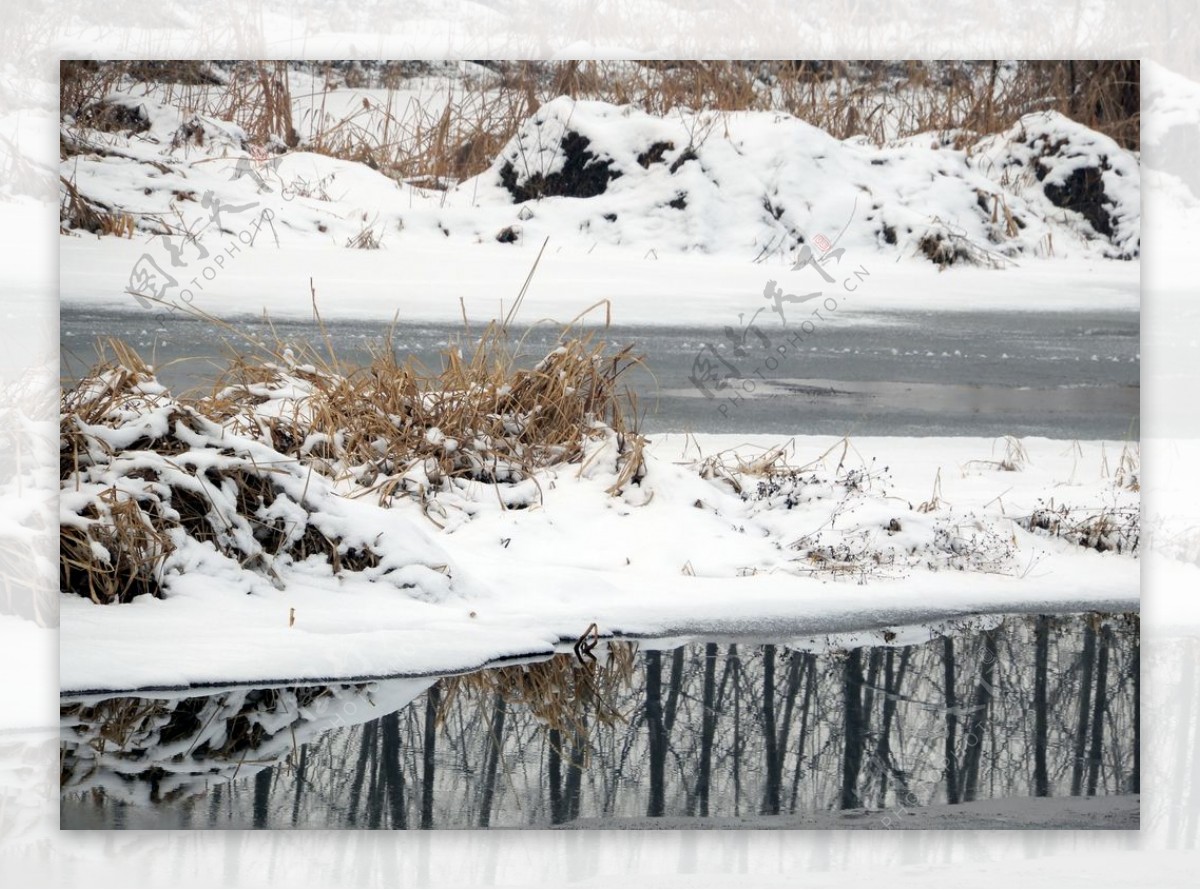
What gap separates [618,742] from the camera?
10.3ft

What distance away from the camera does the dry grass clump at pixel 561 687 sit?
3.16 meters

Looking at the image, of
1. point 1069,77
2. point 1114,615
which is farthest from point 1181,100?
Result: point 1114,615

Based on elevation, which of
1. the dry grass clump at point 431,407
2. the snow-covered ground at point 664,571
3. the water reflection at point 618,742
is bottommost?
the water reflection at point 618,742

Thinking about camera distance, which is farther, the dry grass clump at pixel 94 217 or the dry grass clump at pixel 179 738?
the dry grass clump at pixel 94 217

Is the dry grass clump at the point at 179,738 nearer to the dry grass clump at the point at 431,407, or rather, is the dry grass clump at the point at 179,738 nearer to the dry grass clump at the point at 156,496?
the dry grass clump at the point at 156,496

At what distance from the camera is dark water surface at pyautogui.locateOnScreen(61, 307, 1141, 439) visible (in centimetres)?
345

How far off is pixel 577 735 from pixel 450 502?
0.66 m

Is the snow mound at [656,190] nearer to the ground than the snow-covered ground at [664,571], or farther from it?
farther from it

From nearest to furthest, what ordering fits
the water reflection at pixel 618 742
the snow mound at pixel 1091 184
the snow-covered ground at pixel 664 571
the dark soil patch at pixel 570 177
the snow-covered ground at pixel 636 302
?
1. the water reflection at pixel 618 742
2. the snow-covered ground at pixel 664 571
3. the snow-covered ground at pixel 636 302
4. the snow mound at pixel 1091 184
5. the dark soil patch at pixel 570 177

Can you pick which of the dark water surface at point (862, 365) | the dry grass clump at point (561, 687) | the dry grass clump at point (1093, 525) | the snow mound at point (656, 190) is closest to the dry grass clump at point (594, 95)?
the snow mound at point (656, 190)

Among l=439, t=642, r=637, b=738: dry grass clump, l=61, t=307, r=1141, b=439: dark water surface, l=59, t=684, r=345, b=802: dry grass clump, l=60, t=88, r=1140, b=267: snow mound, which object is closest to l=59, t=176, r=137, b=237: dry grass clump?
l=60, t=88, r=1140, b=267: snow mound

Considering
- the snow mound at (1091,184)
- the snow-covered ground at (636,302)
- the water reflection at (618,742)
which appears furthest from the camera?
the snow mound at (1091,184)

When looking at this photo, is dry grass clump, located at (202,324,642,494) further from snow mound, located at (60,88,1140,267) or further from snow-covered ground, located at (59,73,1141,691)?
snow mound, located at (60,88,1140,267)

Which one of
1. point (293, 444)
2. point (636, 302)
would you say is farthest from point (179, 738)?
point (636, 302)
